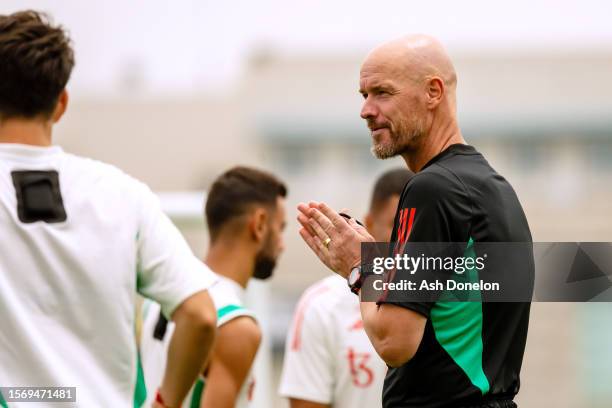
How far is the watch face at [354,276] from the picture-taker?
3.58m

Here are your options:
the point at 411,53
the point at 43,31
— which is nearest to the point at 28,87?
the point at 43,31

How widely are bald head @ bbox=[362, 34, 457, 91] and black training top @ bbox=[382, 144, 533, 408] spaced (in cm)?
37

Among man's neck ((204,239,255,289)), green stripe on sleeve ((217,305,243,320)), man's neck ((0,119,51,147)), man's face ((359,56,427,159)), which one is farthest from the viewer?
man's neck ((204,239,255,289))

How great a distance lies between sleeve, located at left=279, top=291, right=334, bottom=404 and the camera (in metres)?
5.41

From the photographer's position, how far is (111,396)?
138 inches

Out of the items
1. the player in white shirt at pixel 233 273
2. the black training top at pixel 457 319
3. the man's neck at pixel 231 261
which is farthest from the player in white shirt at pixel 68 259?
the man's neck at pixel 231 261

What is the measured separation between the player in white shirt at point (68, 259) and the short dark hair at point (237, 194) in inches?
66.8

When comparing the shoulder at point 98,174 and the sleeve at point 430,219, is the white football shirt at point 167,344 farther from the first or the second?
the sleeve at point 430,219

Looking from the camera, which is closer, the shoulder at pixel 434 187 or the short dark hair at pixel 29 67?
the shoulder at pixel 434 187

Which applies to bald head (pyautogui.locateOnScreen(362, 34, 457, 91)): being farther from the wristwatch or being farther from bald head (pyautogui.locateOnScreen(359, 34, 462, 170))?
the wristwatch

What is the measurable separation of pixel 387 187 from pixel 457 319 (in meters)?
2.30

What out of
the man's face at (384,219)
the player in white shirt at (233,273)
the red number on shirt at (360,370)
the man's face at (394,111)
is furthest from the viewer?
the man's face at (384,219)

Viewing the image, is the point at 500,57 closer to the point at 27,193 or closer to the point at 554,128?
the point at 554,128

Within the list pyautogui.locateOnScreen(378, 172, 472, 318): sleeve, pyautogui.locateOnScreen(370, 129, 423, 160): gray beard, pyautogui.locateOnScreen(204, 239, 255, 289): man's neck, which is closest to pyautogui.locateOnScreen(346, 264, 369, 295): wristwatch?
pyautogui.locateOnScreen(378, 172, 472, 318): sleeve
